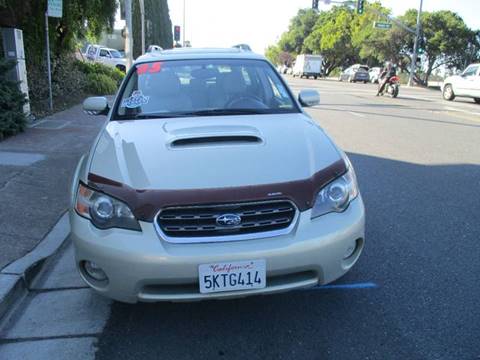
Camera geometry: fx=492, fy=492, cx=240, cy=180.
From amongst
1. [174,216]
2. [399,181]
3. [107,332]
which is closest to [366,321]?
[174,216]

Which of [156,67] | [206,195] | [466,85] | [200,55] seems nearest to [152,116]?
[156,67]

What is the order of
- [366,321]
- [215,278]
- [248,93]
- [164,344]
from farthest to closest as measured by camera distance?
[248,93] < [366,321] < [164,344] < [215,278]

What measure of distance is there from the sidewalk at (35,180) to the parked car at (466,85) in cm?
1751

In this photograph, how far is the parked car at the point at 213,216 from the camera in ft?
8.86

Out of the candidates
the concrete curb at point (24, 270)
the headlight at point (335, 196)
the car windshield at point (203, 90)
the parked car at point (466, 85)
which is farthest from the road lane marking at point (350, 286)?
the parked car at point (466, 85)

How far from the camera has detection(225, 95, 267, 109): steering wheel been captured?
164 inches

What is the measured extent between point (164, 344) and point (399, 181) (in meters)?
4.68

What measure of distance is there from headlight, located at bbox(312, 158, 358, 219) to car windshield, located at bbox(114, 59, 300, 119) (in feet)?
3.97

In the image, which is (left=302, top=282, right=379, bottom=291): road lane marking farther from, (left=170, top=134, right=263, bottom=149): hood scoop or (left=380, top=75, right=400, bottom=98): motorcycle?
(left=380, top=75, right=400, bottom=98): motorcycle

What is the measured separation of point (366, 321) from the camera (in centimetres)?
320

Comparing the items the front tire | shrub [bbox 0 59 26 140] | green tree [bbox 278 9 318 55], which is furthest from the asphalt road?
green tree [bbox 278 9 318 55]

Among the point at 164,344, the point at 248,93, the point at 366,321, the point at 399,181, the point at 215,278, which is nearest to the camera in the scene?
the point at 215,278

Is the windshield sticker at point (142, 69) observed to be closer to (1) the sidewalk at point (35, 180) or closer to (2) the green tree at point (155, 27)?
(1) the sidewalk at point (35, 180)

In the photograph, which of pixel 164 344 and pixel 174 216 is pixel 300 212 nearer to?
pixel 174 216
